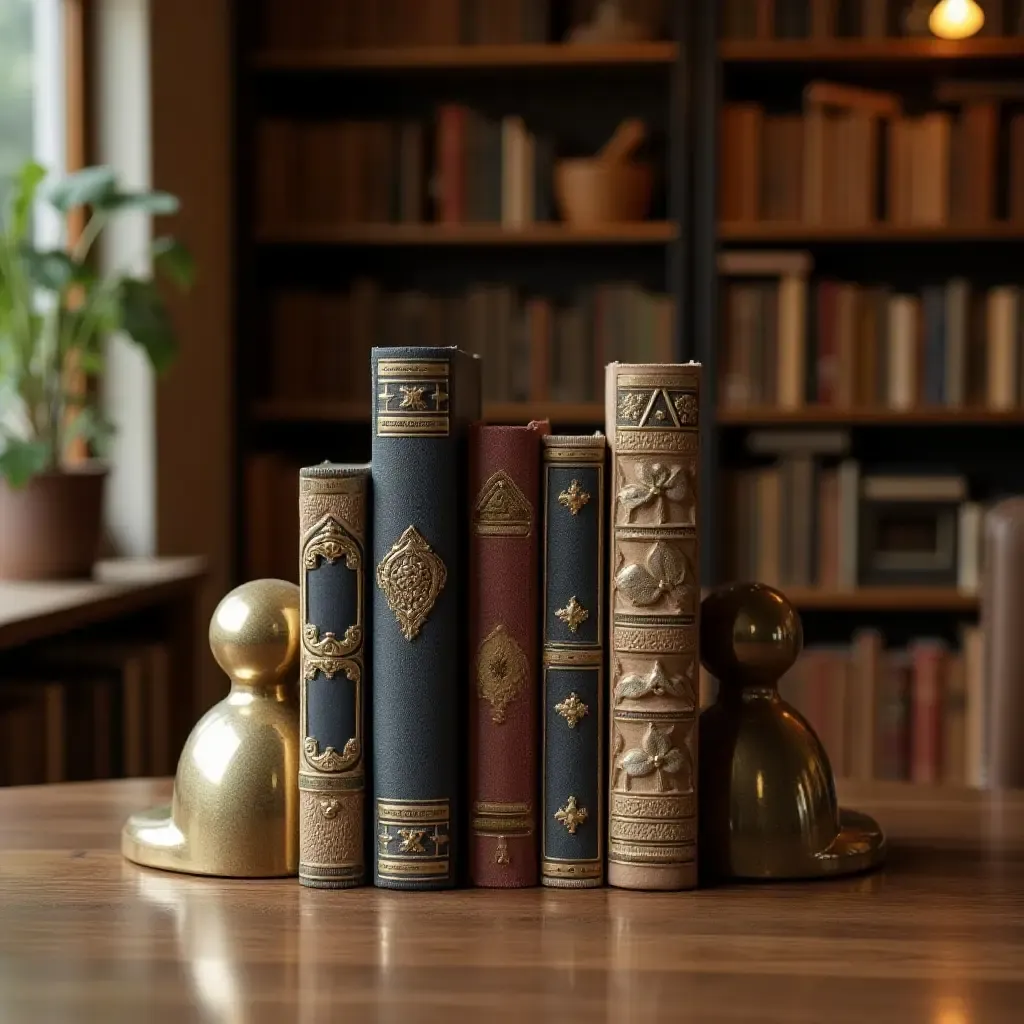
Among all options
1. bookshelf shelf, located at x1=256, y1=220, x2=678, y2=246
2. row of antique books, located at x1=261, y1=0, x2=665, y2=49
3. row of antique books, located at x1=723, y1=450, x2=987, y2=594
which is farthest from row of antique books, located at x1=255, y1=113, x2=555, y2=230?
row of antique books, located at x1=723, y1=450, x2=987, y2=594

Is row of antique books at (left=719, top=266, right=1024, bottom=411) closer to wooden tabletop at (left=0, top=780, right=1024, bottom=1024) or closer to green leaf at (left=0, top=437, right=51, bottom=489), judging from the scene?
green leaf at (left=0, top=437, right=51, bottom=489)

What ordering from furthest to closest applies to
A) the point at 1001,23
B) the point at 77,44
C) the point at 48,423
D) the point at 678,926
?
the point at 1001,23 → the point at 77,44 → the point at 48,423 → the point at 678,926

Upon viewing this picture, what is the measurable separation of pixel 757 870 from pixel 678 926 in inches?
4.5

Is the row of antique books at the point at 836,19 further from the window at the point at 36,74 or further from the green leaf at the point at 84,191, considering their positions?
the green leaf at the point at 84,191

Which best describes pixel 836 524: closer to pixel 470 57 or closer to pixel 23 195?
pixel 470 57

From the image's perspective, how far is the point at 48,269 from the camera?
2553 mm

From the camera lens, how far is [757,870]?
3.27 feet

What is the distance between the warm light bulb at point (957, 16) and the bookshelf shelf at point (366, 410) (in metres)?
1.03

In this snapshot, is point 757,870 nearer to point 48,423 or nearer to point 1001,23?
point 48,423

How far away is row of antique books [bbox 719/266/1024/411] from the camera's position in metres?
3.56

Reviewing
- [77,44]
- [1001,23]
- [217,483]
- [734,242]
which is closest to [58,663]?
[217,483]

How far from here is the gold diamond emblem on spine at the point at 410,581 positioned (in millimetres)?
962

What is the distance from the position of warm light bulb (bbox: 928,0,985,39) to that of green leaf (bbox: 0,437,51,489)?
1.92 metres

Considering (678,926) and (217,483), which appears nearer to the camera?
(678,926)
